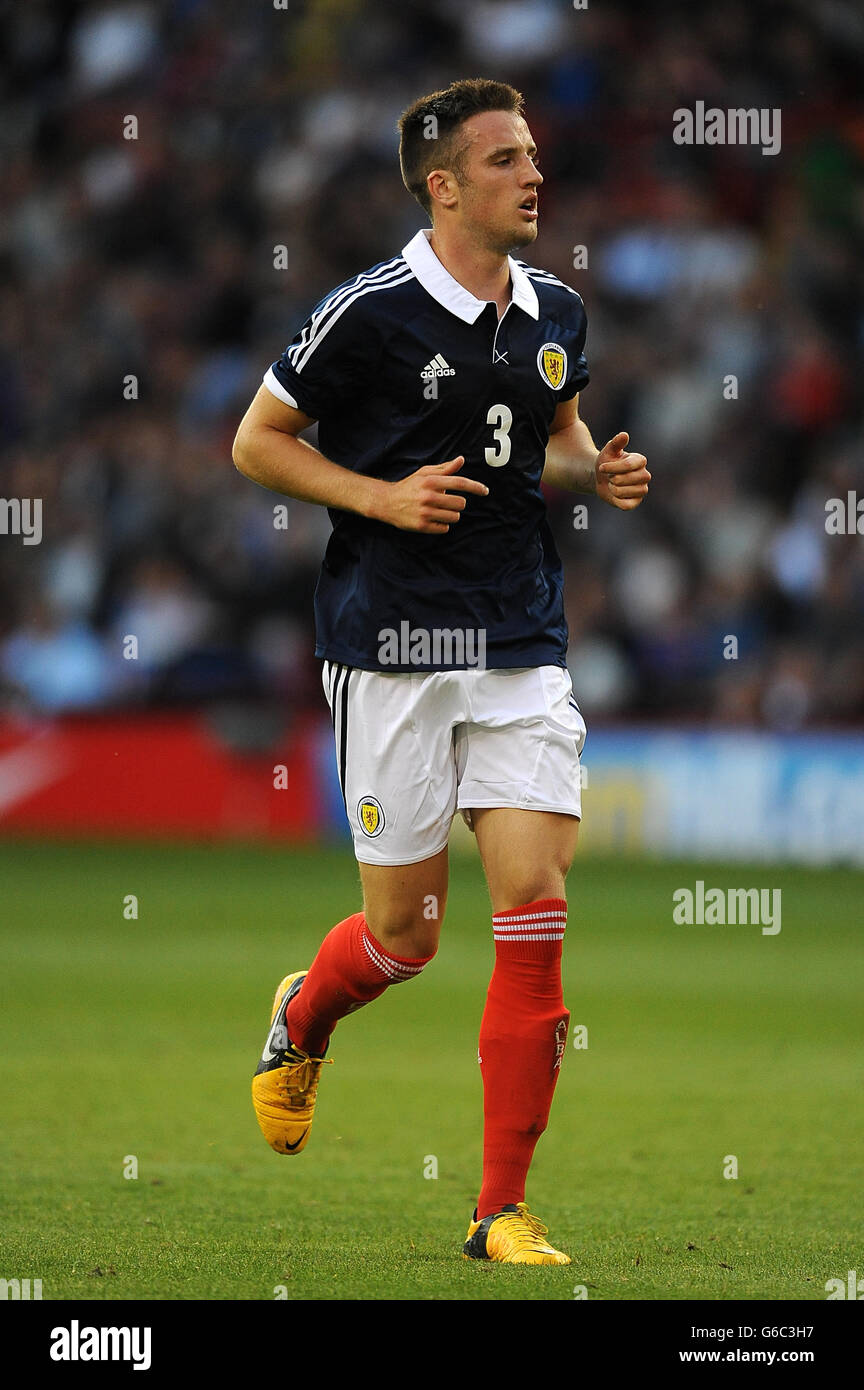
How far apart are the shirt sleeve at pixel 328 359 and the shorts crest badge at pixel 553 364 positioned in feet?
1.42

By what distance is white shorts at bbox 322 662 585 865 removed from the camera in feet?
15.6

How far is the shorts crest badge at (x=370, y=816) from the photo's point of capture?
4.88 m

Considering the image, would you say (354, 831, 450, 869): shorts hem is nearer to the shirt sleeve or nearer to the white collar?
the shirt sleeve

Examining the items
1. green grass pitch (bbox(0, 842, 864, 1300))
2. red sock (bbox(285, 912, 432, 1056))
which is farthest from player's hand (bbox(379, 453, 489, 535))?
green grass pitch (bbox(0, 842, 864, 1300))

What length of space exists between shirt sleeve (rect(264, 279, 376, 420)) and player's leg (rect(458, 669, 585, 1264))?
Answer: 78 cm

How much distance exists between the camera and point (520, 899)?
4.64m

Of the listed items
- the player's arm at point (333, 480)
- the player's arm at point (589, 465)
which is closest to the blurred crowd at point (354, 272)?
the player's arm at point (589, 465)

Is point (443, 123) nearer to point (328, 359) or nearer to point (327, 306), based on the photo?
point (327, 306)

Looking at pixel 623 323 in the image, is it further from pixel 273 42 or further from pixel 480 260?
pixel 480 260

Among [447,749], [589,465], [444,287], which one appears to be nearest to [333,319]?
[444,287]

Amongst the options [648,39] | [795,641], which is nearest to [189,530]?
[795,641]

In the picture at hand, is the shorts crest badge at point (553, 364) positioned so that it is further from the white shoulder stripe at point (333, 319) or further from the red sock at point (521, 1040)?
the red sock at point (521, 1040)

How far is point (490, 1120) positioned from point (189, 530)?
39.6ft

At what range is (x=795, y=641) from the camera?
1460 centimetres
